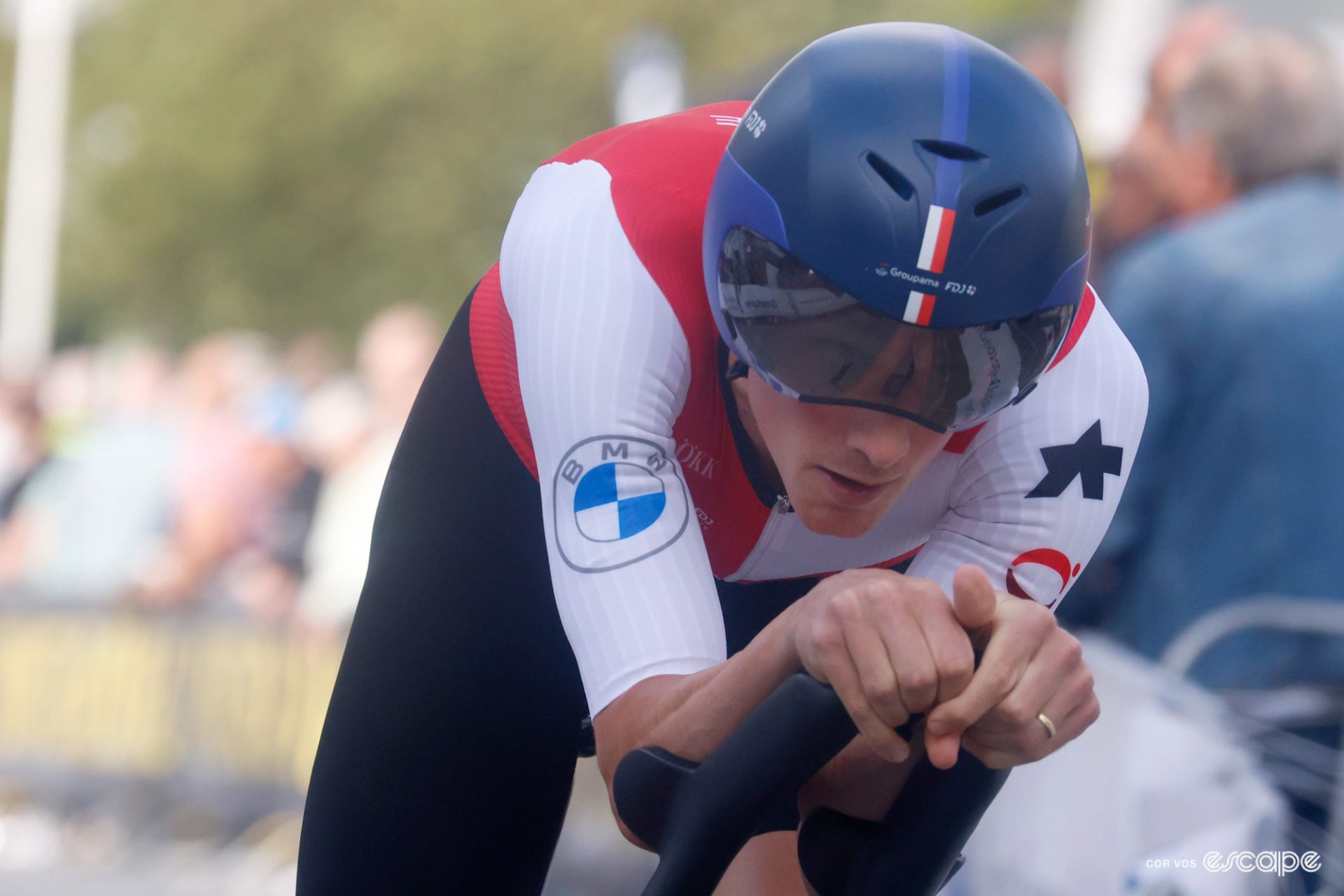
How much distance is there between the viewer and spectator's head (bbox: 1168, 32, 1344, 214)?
17.0ft

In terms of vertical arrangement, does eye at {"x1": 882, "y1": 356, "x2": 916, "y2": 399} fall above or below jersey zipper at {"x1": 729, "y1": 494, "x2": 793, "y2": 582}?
above

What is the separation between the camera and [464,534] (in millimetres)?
2844

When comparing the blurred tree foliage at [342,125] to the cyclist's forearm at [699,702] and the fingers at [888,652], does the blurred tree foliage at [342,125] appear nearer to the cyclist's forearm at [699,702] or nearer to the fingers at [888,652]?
the cyclist's forearm at [699,702]

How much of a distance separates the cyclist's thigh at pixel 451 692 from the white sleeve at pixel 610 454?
1.70 ft

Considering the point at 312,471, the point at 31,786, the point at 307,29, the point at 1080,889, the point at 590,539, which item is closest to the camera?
the point at 590,539

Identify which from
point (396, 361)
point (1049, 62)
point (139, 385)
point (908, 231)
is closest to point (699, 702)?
point (908, 231)

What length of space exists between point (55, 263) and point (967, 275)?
34.6 metres

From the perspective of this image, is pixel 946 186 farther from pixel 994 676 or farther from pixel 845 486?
pixel 994 676

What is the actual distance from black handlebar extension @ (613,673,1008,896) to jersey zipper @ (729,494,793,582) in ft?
2.09

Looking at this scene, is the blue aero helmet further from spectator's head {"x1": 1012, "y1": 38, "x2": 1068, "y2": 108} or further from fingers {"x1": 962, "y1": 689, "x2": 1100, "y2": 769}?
spectator's head {"x1": 1012, "y1": 38, "x2": 1068, "y2": 108}

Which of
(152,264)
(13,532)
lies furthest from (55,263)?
(13,532)

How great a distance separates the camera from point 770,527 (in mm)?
2596

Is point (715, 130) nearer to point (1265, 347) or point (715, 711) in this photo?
point (715, 711)

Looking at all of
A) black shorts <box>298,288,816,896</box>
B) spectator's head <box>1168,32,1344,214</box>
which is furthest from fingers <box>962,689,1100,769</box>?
spectator's head <box>1168,32,1344,214</box>
